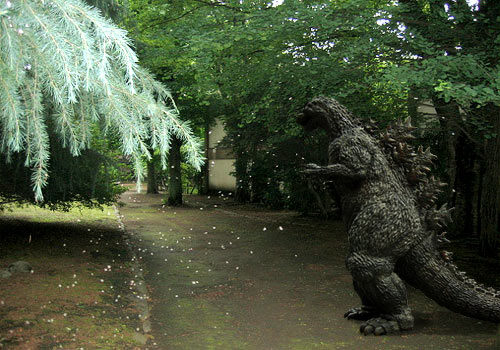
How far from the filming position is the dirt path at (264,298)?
5.23m

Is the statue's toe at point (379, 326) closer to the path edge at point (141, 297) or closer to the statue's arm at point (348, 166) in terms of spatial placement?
the statue's arm at point (348, 166)

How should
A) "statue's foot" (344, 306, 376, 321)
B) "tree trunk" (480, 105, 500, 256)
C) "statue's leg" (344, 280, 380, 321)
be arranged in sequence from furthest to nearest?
"tree trunk" (480, 105, 500, 256)
"statue's foot" (344, 306, 376, 321)
"statue's leg" (344, 280, 380, 321)

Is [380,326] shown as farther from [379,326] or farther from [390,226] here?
[390,226]

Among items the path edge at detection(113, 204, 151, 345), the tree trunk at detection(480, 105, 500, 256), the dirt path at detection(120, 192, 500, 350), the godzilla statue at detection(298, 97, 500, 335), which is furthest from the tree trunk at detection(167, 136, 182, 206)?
the godzilla statue at detection(298, 97, 500, 335)

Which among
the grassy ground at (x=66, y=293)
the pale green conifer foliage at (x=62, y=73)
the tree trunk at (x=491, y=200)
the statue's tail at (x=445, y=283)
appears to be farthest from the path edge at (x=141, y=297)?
the tree trunk at (x=491, y=200)

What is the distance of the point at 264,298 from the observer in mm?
7145

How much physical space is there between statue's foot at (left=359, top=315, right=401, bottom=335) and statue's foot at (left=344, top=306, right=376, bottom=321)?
0.30 metres

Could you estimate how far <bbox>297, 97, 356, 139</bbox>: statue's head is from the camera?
5668mm

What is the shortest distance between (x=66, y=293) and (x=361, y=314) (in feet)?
12.7

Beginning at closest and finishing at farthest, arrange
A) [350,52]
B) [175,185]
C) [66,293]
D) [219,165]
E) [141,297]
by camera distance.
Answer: [66,293] < [141,297] < [350,52] < [175,185] < [219,165]

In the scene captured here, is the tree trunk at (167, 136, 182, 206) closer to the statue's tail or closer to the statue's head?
the statue's head

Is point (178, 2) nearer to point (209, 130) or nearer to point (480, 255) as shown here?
point (480, 255)

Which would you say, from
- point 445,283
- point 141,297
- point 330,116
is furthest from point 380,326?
point 141,297

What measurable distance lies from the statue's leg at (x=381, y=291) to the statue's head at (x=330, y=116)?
1.42 meters
